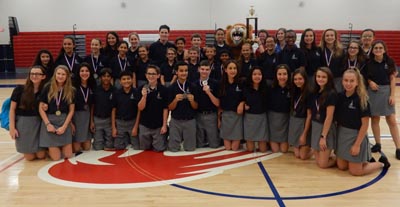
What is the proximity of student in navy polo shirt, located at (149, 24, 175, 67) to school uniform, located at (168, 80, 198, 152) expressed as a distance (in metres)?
1.30

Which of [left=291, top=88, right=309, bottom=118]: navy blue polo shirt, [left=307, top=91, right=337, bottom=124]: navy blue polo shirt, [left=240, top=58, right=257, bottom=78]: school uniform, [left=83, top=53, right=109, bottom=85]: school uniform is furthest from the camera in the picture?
[left=83, top=53, right=109, bottom=85]: school uniform

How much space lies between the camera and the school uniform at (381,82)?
4559 mm

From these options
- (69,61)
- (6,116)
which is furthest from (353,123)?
(6,116)

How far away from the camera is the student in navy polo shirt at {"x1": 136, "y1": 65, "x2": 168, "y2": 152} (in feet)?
15.4

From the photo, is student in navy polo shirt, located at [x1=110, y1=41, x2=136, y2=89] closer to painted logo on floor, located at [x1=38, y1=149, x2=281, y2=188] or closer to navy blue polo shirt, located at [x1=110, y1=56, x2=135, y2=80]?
navy blue polo shirt, located at [x1=110, y1=56, x2=135, y2=80]

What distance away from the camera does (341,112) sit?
3934 millimetres

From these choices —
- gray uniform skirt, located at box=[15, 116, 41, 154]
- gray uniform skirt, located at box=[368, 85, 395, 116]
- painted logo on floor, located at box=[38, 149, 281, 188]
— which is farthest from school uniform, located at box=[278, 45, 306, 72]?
gray uniform skirt, located at box=[15, 116, 41, 154]

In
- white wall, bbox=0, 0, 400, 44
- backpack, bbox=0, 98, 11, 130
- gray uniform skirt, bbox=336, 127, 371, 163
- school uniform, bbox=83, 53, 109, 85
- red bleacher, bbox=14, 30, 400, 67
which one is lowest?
gray uniform skirt, bbox=336, 127, 371, 163

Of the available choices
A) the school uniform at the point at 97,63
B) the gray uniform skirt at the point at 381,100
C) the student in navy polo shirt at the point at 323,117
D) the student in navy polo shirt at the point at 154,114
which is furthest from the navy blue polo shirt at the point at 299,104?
the school uniform at the point at 97,63

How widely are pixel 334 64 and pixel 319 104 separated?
3.33ft

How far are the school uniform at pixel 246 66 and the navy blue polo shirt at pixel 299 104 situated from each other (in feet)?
2.40

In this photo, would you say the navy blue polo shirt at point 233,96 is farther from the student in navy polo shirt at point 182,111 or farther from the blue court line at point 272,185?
the blue court line at point 272,185

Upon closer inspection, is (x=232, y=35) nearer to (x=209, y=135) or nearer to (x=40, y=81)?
(x=209, y=135)

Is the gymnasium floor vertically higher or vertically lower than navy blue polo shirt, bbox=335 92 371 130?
lower
